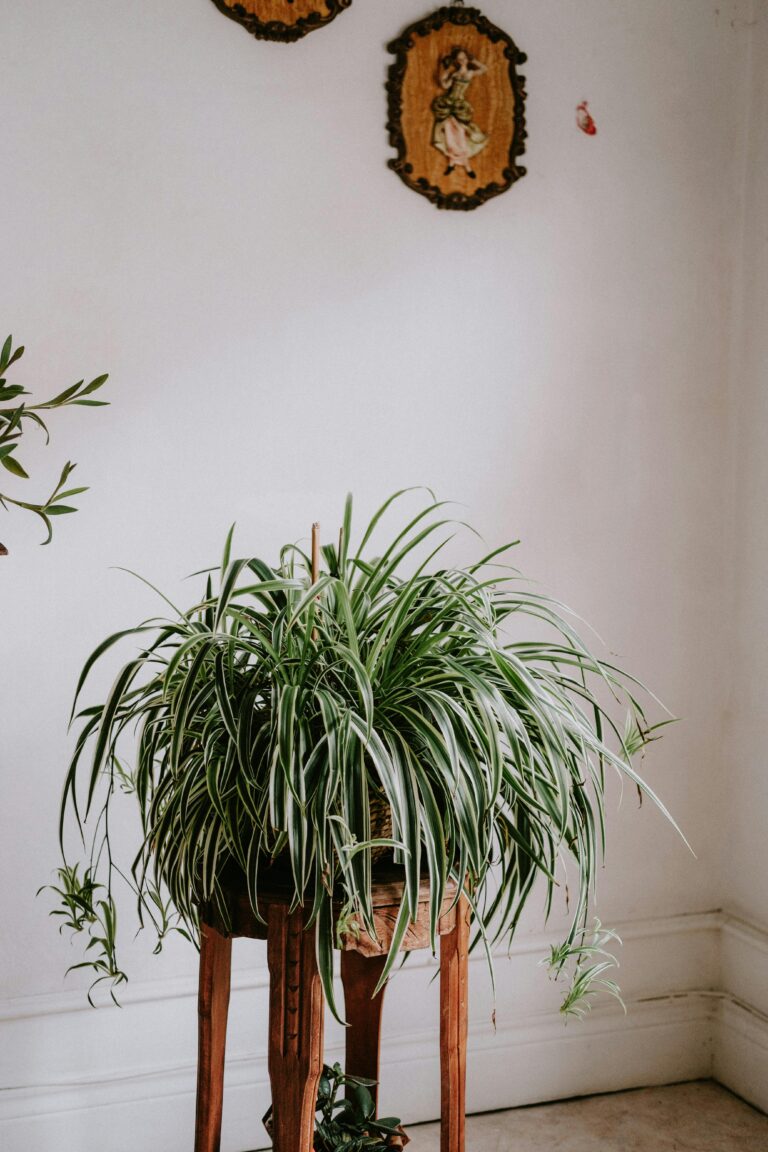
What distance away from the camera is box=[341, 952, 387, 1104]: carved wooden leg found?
1.56 meters

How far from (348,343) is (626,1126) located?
5.23ft

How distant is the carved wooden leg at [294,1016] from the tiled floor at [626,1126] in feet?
2.67

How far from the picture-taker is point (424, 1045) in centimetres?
197

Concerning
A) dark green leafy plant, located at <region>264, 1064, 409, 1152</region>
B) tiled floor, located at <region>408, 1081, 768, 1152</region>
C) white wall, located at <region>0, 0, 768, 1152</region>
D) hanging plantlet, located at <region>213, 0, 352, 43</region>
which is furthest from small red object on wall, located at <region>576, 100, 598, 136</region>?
tiled floor, located at <region>408, 1081, 768, 1152</region>

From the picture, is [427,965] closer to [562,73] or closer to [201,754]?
[201,754]

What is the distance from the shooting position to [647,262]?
206 cm

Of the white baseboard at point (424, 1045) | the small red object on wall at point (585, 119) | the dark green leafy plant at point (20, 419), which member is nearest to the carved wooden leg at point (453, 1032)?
the white baseboard at point (424, 1045)

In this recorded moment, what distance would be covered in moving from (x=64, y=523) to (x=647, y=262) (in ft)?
4.08

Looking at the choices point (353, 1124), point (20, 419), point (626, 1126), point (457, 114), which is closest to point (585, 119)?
point (457, 114)

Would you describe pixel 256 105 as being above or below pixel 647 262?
above

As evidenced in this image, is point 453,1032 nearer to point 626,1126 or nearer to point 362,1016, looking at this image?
point 362,1016

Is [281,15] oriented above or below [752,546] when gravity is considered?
above

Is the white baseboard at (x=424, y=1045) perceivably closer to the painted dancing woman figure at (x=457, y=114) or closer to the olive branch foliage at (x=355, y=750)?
the olive branch foliage at (x=355, y=750)

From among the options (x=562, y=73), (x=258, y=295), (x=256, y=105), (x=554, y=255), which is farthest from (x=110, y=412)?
(x=562, y=73)
